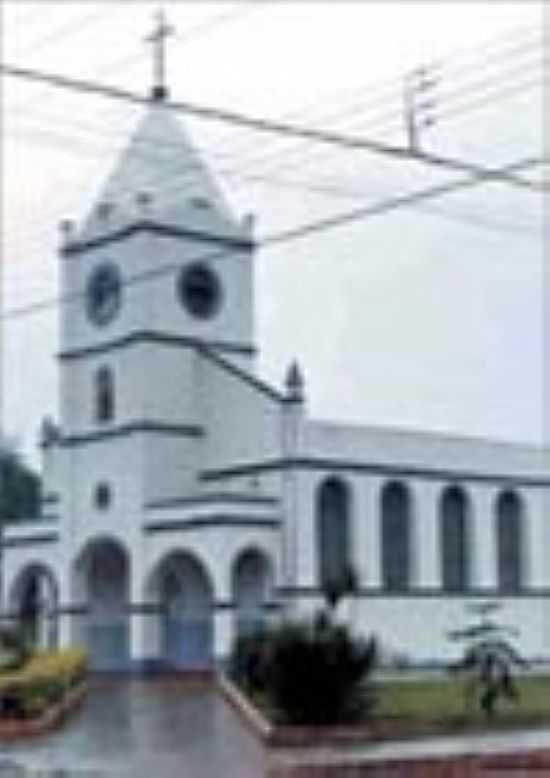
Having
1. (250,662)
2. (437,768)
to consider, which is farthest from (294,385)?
(437,768)

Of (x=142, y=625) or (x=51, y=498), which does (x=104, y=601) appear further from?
(x=51, y=498)

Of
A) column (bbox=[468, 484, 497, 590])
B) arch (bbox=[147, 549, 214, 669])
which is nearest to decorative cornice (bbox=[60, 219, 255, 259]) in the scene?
arch (bbox=[147, 549, 214, 669])

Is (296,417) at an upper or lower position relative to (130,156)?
lower

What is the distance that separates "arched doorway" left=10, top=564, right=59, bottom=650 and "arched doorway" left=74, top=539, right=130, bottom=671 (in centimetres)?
95

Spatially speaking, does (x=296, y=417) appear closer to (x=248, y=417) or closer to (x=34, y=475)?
(x=248, y=417)

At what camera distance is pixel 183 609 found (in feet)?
151

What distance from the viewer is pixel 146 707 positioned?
28.8 m

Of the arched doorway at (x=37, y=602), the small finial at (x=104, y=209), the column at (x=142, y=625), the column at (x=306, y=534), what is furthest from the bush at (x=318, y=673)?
the small finial at (x=104, y=209)

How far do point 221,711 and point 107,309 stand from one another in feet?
75.9

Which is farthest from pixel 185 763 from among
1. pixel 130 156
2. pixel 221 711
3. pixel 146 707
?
pixel 130 156

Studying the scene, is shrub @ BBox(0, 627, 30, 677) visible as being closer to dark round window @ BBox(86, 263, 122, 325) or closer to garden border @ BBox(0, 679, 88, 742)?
garden border @ BBox(0, 679, 88, 742)

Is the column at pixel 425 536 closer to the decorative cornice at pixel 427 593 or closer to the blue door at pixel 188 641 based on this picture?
the decorative cornice at pixel 427 593

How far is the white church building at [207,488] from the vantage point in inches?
1737

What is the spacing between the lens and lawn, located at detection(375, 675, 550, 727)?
2199cm
